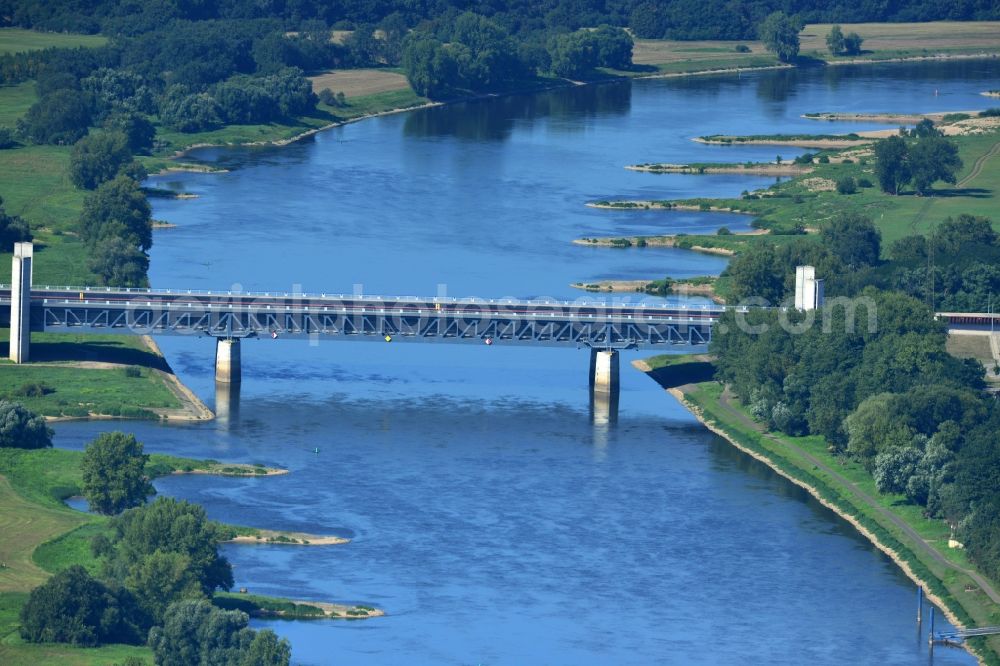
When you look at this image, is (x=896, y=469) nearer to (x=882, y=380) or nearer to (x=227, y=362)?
(x=882, y=380)

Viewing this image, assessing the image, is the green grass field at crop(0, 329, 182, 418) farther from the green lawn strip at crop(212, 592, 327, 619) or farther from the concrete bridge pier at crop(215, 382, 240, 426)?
the green lawn strip at crop(212, 592, 327, 619)

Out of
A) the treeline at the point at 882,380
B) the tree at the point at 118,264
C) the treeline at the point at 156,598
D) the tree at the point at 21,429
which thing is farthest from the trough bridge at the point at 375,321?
the treeline at the point at 156,598

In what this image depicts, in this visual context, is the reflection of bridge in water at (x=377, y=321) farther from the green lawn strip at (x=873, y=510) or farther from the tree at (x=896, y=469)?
the tree at (x=896, y=469)

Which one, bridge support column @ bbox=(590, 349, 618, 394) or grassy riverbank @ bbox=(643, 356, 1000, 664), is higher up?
bridge support column @ bbox=(590, 349, 618, 394)

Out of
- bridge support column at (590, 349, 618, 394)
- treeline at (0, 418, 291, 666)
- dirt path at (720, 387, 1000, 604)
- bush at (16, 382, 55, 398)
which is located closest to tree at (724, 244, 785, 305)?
bridge support column at (590, 349, 618, 394)

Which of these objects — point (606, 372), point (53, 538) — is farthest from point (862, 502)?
point (53, 538)

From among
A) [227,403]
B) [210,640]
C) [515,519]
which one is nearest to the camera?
[210,640]
